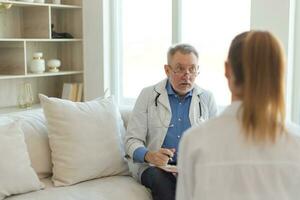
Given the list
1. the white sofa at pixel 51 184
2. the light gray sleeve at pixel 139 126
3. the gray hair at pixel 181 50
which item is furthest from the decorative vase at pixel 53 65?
the gray hair at pixel 181 50

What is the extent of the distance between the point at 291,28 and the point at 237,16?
58cm

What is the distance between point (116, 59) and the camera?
4043 mm

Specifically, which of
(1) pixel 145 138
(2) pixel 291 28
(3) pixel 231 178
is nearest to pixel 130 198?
(1) pixel 145 138

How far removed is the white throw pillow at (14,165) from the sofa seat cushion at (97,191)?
0.04 meters

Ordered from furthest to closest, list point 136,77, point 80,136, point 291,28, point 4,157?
point 136,77, point 291,28, point 80,136, point 4,157

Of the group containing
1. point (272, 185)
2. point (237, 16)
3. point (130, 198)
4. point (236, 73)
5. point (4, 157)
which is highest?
point (237, 16)

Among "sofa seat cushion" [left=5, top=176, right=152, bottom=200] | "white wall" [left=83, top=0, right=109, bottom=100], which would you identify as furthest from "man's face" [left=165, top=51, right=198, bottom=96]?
"white wall" [left=83, top=0, right=109, bottom=100]

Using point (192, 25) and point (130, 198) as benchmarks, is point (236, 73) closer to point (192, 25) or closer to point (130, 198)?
point (130, 198)

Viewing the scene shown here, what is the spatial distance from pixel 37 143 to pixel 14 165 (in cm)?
27

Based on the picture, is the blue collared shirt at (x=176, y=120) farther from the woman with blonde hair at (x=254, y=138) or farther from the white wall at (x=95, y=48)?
the white wall at (x=95, y=48)

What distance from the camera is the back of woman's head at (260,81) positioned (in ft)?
3.51

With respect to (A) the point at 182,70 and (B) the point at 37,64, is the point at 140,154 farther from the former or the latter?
(B) the point at 37,64

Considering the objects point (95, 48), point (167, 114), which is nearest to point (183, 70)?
point (167, 114)

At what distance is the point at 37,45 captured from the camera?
4.06m
